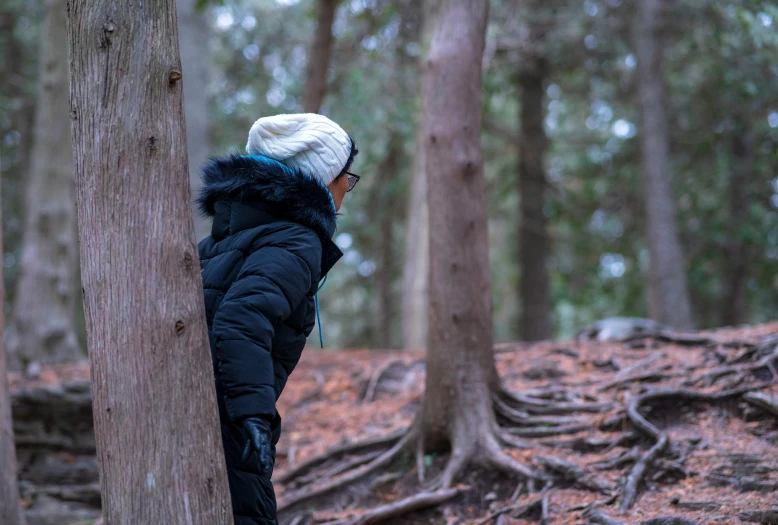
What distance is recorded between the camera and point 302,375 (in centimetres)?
850

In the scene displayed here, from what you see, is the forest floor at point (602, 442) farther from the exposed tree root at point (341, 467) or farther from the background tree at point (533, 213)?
the background tree at point (533, 213)

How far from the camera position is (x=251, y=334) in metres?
2.40

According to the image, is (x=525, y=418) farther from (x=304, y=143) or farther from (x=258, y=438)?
(x=258, y=438)

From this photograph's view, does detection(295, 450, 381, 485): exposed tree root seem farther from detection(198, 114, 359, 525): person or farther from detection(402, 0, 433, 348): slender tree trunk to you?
detection(402, 0, 433, 348): slender tree trunk

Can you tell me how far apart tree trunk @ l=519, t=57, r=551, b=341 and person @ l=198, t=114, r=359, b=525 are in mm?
10568

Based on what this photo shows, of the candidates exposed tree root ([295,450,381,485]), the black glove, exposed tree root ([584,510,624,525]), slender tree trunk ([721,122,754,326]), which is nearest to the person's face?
the black glove

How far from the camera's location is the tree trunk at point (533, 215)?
43.6 feet

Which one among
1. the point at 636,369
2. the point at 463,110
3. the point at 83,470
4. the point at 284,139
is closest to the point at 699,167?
the point at 636,369

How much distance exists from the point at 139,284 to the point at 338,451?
3.68 m

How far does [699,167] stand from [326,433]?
34.8ft

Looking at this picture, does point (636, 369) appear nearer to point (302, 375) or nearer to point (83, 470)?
point (302, 375)

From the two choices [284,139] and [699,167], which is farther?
[699,167]

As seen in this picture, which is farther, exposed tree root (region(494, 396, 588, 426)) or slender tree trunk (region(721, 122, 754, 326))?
slender tree trunk (region(721, 122, 754, 326))

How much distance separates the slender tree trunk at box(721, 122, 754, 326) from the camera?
13250 mm
